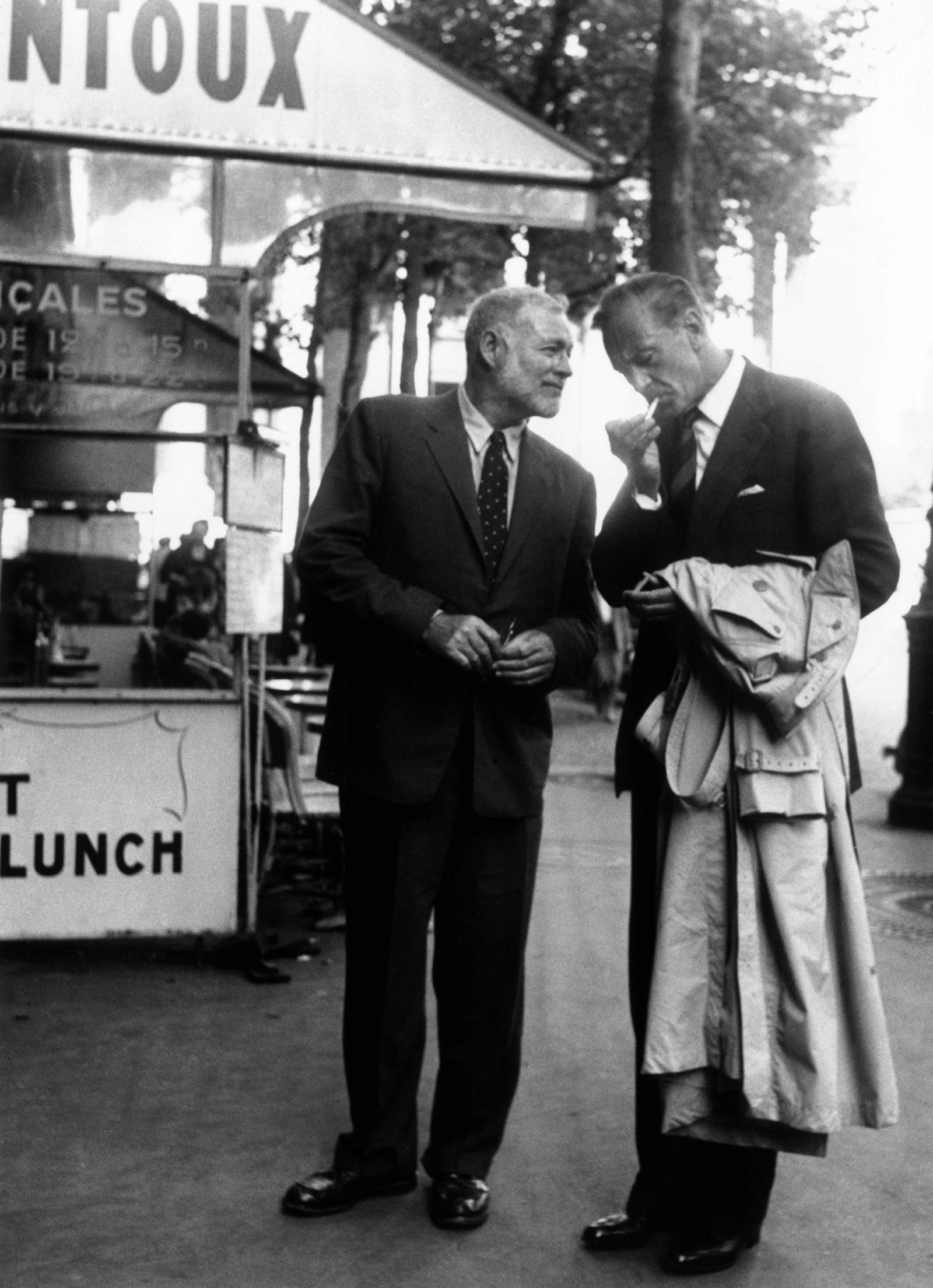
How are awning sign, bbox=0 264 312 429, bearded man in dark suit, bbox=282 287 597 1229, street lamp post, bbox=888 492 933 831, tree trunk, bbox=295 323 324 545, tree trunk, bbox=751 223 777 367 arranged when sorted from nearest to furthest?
bearded man in dark suit, bbox=282 287 597 1229
awning sign, bbox=0 264 312 429
street lamp post, bbox=888 492 933 831
tree trunk, bbox=751 223 777 367
tree trunk, bbox=295 323 324 545

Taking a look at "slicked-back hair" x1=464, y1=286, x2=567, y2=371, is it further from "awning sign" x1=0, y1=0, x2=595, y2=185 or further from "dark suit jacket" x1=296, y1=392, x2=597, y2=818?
"awning sign" x1=0, y1=0, x2=595, y2=185

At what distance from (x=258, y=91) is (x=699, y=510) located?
141 inches

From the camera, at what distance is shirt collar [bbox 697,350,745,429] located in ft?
13.0

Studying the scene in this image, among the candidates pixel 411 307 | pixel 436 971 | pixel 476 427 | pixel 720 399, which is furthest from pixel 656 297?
pixel 411 307

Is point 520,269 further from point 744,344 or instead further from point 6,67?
point 6,67

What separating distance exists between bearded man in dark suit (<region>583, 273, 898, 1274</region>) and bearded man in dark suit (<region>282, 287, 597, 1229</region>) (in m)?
0.32

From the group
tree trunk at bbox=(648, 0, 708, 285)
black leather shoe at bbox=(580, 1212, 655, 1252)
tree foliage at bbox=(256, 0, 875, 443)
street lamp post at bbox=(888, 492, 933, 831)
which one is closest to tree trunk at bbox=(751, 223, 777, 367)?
tree foliage at bbox=(256, 0, 875, 443)

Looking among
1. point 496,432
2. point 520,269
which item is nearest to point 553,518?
point 496,432

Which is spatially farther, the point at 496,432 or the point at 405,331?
the point at 405,331

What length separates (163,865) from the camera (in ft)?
22.4

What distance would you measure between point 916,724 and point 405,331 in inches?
535

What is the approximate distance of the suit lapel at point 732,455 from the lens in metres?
3.94

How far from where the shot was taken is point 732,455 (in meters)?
3.94

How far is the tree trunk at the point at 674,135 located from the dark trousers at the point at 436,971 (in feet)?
30.7
